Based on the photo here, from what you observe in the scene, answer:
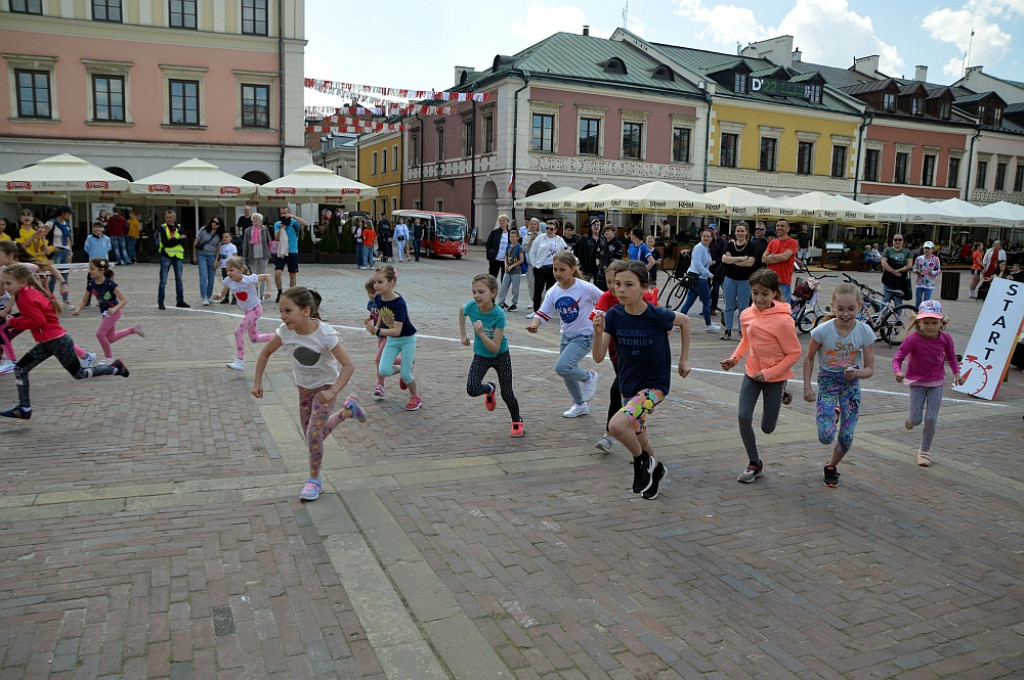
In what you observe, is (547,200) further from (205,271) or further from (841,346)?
(841,346)

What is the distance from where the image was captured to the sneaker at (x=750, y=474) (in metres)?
5.71

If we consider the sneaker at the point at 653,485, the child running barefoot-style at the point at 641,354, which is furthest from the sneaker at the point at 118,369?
the sneaker at the point at 653,485

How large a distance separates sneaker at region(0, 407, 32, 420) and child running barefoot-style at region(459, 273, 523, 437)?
3724 mm

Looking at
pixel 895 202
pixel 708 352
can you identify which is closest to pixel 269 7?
pixel 895 202

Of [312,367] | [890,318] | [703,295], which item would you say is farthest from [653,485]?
[890,318]

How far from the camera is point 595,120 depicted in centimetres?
3812

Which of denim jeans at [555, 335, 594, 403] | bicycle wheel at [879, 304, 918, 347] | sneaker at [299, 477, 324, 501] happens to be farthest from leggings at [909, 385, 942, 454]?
bicycle wheel at [879, 304, 918, 347]

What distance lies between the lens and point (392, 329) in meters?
7.36

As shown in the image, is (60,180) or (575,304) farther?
(60,180)

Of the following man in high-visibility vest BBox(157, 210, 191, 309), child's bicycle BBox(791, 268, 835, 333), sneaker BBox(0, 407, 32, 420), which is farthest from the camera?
man in high-visibility vest BBox(157, 210, 191, 309)

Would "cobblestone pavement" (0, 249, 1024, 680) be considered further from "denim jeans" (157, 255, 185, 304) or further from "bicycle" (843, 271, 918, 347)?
"denim jeans" (157, 255, 185, 304)

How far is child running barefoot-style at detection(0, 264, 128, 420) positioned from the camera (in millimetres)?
6672

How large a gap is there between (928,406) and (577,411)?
2.95 meters

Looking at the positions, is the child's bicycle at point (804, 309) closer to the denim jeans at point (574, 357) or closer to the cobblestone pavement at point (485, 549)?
the cobblestone pavement at point (485, 549)
